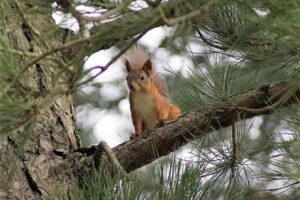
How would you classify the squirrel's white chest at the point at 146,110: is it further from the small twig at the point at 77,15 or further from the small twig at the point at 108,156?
the small twig at the point at 77,15

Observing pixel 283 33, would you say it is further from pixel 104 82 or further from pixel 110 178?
pixel 110 178

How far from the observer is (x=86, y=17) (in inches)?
50.5

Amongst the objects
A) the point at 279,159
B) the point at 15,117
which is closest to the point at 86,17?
the point at 15,117

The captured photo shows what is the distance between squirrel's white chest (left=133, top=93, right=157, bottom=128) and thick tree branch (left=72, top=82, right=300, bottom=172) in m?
0.52

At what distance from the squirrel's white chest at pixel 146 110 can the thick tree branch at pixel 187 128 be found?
0.52 m

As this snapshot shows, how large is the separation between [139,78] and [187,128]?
1.99ft

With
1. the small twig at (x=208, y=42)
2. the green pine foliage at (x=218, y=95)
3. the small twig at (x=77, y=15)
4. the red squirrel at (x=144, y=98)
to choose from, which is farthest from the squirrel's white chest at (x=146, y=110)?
the small twig at (x=77, y=15)

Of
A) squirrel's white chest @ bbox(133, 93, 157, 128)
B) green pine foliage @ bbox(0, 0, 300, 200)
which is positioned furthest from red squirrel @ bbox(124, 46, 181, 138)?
green pine foliage @ bbox(0, 0, 300, 200)

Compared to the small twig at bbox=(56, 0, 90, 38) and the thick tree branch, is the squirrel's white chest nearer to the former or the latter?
the thick tree branch

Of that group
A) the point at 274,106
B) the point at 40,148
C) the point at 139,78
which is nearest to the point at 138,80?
the point at 139,78

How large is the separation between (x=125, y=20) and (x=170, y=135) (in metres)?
0.74

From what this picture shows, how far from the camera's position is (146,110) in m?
2.58

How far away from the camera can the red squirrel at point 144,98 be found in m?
2.56

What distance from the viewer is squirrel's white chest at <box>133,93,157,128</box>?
101 inches
